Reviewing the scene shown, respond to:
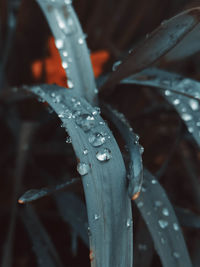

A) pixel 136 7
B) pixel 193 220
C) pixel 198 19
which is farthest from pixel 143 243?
pixel 136 7

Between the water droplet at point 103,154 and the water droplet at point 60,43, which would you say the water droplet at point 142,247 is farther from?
the water droplet at point 60,43

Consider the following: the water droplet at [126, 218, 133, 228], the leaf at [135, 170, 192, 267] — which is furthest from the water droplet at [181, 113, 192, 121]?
the water droplet at [126, 218, 133, 228]

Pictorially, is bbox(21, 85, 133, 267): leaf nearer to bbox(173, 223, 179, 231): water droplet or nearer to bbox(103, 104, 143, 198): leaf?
bbox(103, 104, 143, 198): leaf

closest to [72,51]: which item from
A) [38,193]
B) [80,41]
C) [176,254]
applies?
[80,41]

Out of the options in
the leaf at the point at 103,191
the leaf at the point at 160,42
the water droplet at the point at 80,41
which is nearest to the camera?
the leaf at the point at 103,191

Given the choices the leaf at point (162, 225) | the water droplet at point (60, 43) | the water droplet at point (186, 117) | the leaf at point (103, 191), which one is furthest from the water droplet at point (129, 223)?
the water droplet at point (60, 43)

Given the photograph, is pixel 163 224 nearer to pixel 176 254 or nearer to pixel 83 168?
pixel 176 254
